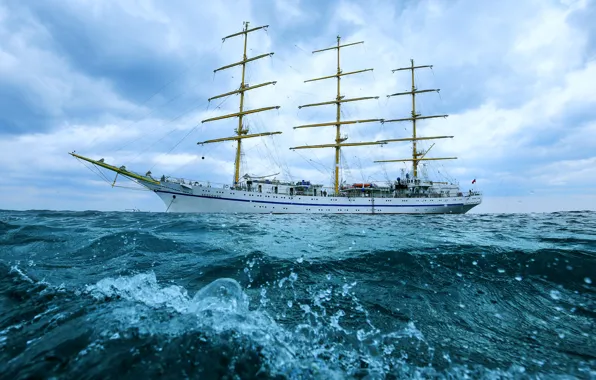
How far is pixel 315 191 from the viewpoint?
43.4 metres

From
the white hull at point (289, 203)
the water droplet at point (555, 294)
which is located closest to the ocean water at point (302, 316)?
the water droplet at point (555, 294)

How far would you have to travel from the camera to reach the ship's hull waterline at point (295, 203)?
35.6 m

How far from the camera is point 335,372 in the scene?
2.16 m

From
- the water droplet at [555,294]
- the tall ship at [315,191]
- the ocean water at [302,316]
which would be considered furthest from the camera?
the tall ship at [315,191]

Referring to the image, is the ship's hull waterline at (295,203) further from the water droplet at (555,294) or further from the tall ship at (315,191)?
the water droplet at (555,294)

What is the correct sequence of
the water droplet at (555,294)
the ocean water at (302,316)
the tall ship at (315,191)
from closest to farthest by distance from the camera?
the ocean water at (302,316), the water droplet at (555,294), the tall ship at (315,191)

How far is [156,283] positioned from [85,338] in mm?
1784

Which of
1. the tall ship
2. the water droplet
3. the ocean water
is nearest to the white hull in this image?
the tall ship

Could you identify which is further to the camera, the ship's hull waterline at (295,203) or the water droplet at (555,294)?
the ship's hull waterline at (295,203)

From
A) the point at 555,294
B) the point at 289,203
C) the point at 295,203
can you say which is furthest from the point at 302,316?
the point at 295,203

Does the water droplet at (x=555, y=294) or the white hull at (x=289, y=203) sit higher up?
the white hull at (x=289, y=203)

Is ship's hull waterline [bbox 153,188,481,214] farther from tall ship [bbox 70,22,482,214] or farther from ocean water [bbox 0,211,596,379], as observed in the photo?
ocean water [bbox 0,211,596,379]

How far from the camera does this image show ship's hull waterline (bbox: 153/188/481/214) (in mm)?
35562

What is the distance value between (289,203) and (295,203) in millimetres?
1018
